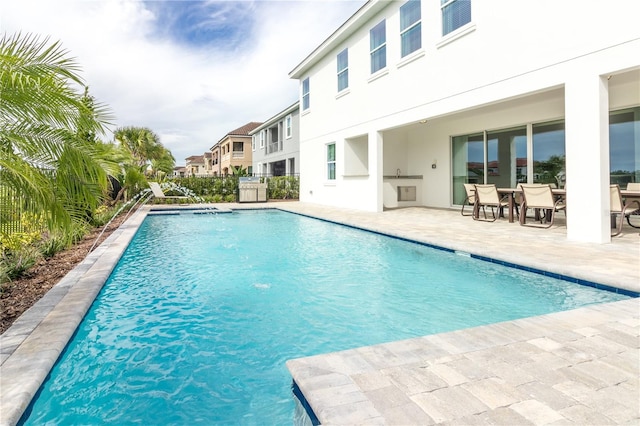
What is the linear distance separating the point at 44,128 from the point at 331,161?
45.9 ft

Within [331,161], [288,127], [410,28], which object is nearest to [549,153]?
[410,28]

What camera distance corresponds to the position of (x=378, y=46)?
13.3m

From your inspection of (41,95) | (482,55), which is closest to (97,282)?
(41,95)

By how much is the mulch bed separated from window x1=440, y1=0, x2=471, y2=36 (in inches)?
405

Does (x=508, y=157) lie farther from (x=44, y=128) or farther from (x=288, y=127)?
(x=288, y=127)

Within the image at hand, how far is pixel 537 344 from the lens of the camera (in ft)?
9.29

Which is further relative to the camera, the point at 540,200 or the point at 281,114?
the point at 281,114

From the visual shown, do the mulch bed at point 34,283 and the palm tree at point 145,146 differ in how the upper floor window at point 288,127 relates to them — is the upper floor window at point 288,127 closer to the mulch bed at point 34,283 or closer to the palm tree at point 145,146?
the palm tree at point 145,146

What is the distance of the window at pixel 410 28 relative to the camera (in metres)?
11.2

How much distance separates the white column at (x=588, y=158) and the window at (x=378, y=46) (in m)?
7.13

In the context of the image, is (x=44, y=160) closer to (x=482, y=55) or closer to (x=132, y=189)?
(x=482, y=55)

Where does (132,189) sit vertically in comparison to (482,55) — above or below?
below

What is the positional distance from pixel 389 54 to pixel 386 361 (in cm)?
1202

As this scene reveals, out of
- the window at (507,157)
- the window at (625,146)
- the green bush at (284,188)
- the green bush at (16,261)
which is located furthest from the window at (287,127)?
the green bush at (16,261)
